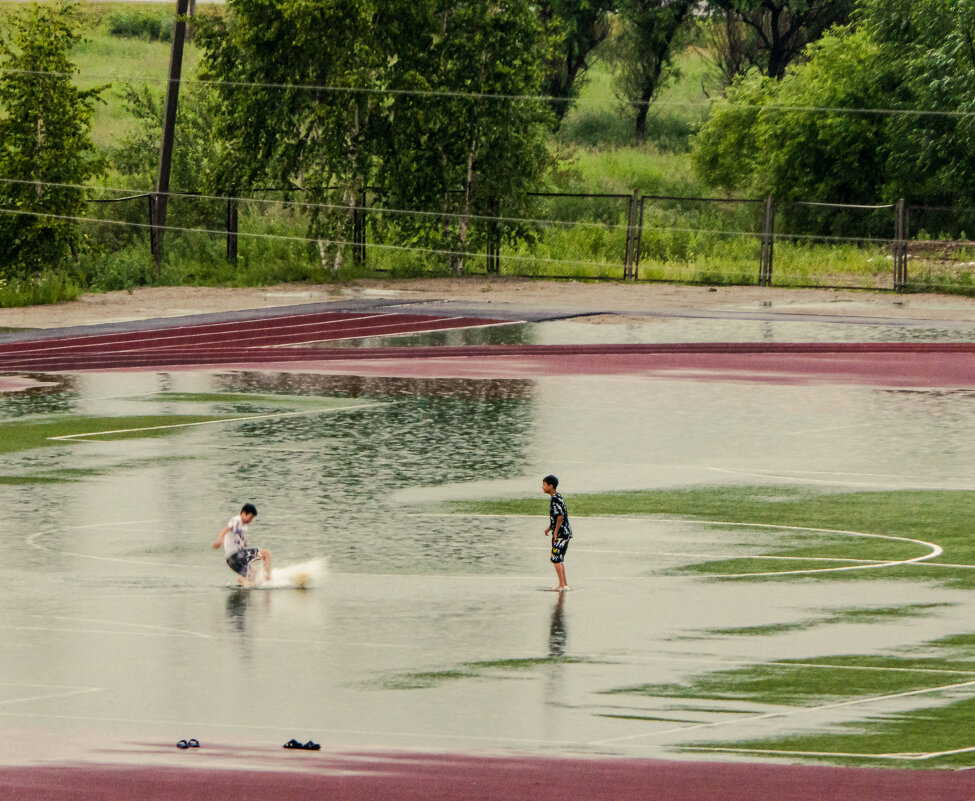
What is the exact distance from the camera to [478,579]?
1408 cm

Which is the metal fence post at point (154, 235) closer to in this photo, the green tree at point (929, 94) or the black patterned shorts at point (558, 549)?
the green tree at point (929, 94)

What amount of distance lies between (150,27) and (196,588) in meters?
85.8

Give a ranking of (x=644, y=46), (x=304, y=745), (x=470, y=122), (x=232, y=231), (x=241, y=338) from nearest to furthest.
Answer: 1. (x=304, y=745)
2. (x=241, y=338)
3. (x=470, y=122)
4. (x=232, y=231)
5. (x=644, y=46)

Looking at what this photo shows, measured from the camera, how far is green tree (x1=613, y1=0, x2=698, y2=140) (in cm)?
6975

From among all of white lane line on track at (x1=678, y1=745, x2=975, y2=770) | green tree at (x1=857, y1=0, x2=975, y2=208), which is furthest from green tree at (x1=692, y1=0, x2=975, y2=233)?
white lane line on track at (x1=678, y1=745, x2=975, y2=770)

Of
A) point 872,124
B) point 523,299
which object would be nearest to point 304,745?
point 523,299

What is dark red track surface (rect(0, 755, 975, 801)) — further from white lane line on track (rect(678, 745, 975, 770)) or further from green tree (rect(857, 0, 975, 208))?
green tree (rect(857, 0, 975, 208))

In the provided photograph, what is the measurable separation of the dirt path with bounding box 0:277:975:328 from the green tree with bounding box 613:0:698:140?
30473mm

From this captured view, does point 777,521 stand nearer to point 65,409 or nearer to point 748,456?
point 748,456

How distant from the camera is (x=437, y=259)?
43188mm

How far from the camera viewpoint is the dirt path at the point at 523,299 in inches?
1420

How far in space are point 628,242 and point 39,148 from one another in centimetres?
1440

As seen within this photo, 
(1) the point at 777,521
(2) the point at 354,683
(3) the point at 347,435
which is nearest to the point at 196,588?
(2) the point at 354,683

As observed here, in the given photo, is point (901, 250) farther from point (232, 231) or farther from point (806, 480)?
point (806, 480)
